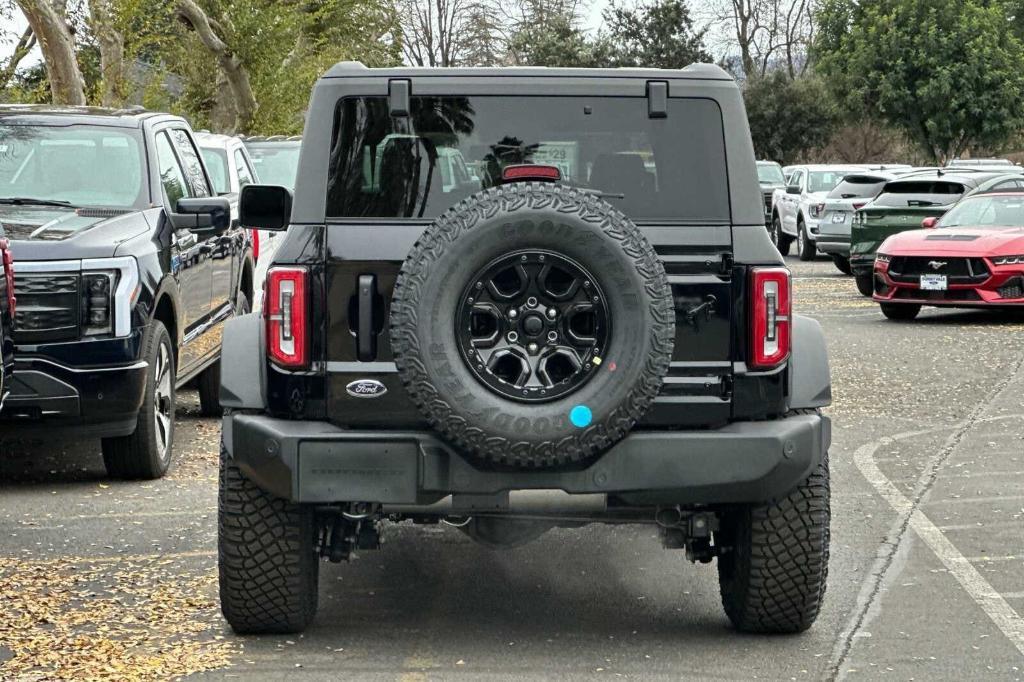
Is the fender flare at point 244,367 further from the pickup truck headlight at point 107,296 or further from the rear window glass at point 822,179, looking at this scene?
the rear window glass at point 822,179

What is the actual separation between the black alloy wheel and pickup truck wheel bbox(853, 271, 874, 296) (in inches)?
680

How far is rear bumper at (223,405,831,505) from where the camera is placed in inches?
209

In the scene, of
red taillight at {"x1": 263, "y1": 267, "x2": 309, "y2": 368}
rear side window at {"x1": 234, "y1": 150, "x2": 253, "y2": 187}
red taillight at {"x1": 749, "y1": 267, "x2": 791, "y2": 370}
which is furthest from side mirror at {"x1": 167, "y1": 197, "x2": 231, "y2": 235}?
rear side window at {"x1": 234, "y1": 150, "x2": 253, "y2": 187}

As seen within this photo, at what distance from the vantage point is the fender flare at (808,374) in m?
5.66

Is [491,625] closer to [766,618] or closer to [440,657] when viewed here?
[440,657]

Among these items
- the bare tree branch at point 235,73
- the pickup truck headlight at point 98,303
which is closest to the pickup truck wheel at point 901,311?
the pickup truck headlight at point 98,303

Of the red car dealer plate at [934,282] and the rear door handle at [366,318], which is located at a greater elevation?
the rear door handle at [366,318]

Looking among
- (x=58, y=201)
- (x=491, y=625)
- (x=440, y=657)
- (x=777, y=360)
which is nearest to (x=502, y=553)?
(x=491, y=625)

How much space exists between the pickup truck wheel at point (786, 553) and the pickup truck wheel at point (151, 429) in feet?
13.2

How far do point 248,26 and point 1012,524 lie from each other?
28630 mm

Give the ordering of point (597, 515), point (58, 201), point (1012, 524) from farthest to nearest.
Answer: point (58, 201)
point (1012, 524)
point (597, 515)

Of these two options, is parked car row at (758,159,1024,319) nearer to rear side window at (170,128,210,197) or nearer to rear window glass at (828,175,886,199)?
rear window glass at (828,175,886,199)

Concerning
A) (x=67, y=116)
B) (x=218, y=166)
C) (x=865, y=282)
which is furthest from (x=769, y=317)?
(x=865, y=282)

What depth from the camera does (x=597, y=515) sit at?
5480 millimetres
